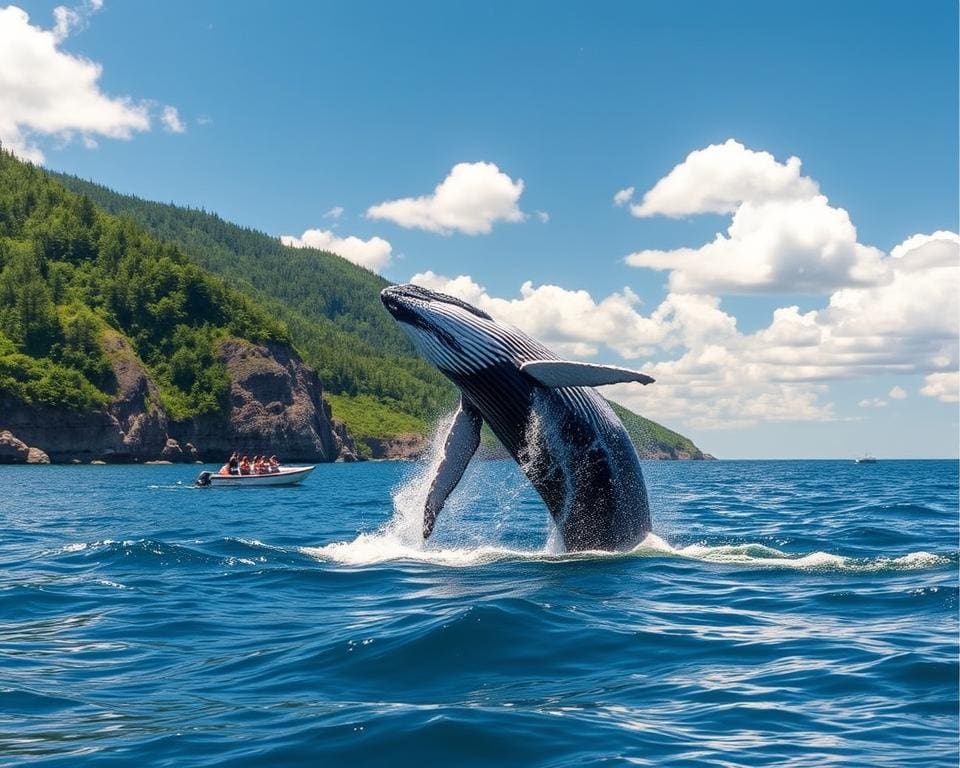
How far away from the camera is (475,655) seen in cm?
944

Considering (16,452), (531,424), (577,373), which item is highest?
(577,373)

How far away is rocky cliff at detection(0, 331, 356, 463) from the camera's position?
12019 cm

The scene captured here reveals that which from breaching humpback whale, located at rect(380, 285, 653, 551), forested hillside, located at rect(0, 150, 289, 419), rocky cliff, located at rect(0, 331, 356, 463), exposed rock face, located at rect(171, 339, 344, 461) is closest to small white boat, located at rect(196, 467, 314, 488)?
breaching humpback whale, located at rect(380, 285, 653, 551)

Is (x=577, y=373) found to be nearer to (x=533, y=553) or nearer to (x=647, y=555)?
(x=647, y=555)

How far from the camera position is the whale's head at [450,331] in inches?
577

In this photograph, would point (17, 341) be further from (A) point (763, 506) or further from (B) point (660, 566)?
(B) point (660, 566)

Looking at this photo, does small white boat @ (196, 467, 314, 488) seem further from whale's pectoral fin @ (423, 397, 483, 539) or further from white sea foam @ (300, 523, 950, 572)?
whale's pectoral fin @ (423, 397, 483, 539)

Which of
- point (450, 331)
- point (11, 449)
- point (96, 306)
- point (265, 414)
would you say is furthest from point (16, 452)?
point (450, 331)

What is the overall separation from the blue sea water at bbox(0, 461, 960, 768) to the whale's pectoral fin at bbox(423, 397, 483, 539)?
57 cm

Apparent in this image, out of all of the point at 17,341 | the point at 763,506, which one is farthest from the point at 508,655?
the point at 17,341

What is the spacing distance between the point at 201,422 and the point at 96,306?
3386 cm

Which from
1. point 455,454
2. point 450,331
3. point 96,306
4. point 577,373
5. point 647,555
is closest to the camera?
point 577,373

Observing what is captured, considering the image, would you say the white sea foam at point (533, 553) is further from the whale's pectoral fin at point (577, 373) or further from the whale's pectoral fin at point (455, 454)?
the whale's pectoral fin at point (577, 373)

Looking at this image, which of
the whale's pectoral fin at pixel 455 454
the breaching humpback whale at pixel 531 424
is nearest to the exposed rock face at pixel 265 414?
the whale's pectoral fin at pixel 455 454
